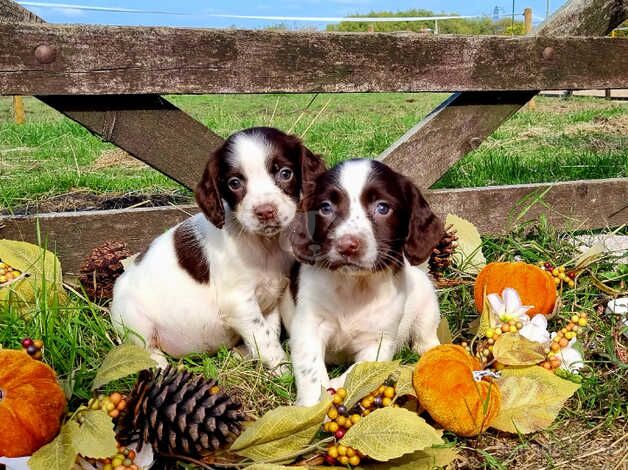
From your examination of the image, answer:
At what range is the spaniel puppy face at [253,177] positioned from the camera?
271 cm

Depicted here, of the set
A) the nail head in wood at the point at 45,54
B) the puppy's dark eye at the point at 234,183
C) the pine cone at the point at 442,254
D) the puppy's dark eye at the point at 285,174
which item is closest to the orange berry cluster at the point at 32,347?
the puppy's dark eye at the point at 234,183

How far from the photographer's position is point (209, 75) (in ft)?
10.0

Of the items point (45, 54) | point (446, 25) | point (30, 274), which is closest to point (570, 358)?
point (30, 274)

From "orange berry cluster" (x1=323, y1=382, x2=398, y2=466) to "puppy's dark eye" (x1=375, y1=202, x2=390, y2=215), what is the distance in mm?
640

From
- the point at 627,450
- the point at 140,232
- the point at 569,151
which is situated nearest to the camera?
the point at 627,450

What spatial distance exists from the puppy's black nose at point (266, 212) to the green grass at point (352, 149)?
99 cm

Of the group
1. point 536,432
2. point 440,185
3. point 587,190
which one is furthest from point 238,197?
point 440,185

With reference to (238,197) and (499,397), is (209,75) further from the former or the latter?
(499,397)

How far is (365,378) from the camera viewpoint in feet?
7.13

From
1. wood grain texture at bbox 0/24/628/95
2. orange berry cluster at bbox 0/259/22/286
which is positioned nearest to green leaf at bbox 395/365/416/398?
wood grain texture at bbox 0/24/628/95

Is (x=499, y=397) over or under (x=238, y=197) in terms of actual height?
under

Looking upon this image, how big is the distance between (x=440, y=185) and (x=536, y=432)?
3.18 m

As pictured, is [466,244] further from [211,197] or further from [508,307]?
[211,197]

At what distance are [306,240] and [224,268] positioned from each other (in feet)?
2.01
